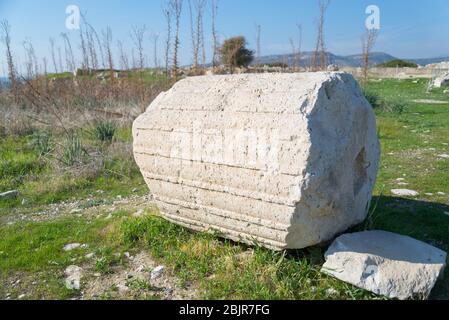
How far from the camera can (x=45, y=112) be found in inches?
396

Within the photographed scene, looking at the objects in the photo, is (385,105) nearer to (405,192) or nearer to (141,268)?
(405,192)

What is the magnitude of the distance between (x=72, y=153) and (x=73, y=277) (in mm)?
3708

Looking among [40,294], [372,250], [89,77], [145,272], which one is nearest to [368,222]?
[372,250]

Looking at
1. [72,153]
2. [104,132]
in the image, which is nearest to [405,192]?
[72,153]

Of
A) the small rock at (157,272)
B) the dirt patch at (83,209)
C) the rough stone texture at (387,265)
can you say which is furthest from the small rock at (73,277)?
the rough stone texture at (387,265)

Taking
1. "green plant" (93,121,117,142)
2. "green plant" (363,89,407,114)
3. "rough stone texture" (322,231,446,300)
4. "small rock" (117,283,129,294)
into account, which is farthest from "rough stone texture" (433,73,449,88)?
"small rock" (117,283,129,294)

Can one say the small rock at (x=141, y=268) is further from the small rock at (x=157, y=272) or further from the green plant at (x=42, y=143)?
the green plant at (x=42, y=143)

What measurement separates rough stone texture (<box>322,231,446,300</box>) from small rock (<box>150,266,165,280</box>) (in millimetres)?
1316

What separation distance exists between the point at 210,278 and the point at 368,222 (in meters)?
1.56

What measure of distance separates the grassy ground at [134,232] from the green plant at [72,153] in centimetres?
17

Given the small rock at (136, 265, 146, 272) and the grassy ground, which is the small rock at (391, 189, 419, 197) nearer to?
the grassy ground

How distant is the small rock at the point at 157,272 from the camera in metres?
3.34

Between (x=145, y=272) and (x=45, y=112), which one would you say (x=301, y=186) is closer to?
(x=145, y=272)

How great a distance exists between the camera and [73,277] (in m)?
3.43
